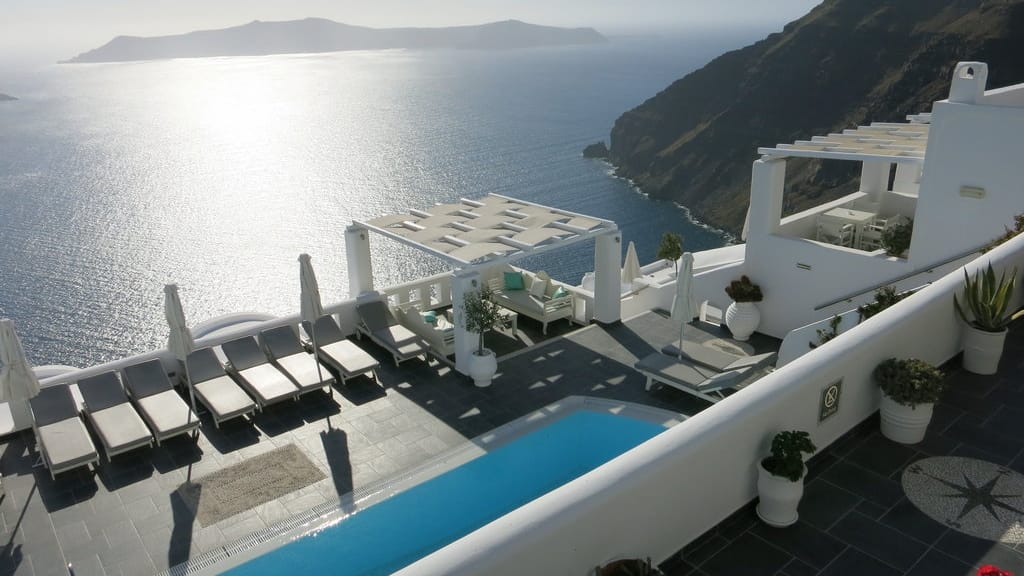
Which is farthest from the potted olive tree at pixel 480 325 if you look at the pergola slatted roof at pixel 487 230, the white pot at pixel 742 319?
the white pot at pixel 742 319

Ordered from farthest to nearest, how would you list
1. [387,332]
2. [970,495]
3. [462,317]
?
1. [387,332]
2. [462,317]
3. [970,495]

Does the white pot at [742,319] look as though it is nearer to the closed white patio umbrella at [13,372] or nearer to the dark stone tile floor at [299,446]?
the dark stone tile floor at [299,446]

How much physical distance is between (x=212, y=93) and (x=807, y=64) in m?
113

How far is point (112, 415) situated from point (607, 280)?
8333mm

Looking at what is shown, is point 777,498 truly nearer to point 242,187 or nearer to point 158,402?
point 158,402

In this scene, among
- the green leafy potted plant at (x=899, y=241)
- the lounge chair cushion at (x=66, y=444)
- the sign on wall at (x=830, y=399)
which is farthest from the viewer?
the green leafy potted plant at (x=899, y=241)

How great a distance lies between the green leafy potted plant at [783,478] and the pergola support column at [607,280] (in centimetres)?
868

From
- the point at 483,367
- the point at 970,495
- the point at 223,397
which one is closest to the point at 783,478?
the point at 970,495

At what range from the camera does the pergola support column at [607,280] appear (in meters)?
13.5

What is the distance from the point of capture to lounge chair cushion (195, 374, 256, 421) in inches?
406

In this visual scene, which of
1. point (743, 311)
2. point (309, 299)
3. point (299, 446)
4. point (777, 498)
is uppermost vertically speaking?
point (777, 498)

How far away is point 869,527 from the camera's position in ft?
15.8

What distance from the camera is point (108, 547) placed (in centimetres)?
804

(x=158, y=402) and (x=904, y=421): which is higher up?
(x=904, y=421)
